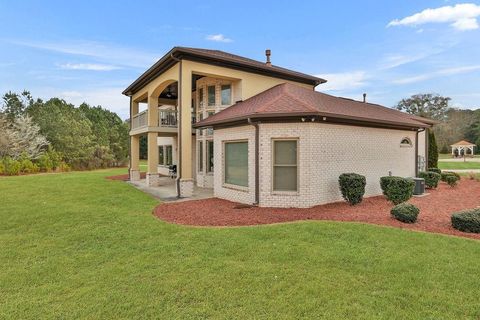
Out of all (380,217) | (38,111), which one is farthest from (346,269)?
(38,111)

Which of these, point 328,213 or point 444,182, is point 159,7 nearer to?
point 328,213

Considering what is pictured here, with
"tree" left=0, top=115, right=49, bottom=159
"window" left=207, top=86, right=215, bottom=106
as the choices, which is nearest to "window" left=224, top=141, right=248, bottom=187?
"window" left=207, top=86, right=215, bottom=106

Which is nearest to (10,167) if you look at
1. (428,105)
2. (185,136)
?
(185,136)

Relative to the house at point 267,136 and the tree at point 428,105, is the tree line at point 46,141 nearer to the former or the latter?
the house at point 267,136

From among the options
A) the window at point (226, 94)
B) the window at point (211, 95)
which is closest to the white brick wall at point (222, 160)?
the window at point (226, 94)

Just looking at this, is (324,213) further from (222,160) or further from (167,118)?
(167,118)

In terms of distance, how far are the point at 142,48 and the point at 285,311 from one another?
2330 cm

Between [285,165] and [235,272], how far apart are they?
5.58 m

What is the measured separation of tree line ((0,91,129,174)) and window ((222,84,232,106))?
20.8 metres

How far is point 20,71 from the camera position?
28281mm

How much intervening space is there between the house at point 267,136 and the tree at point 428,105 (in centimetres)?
5816

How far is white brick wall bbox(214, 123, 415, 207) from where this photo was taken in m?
9.38

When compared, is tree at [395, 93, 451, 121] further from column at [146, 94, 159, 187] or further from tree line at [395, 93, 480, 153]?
column at [146, 94, 159, 187]

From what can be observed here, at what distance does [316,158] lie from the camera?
9430 mm
